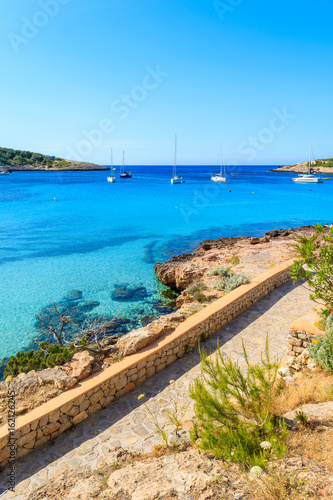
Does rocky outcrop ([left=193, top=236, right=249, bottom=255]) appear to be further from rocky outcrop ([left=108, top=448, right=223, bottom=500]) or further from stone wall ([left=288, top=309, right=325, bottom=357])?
rocky outcrop ([left=108, top=448, right=223, bottom=500])

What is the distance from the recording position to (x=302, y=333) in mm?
6531

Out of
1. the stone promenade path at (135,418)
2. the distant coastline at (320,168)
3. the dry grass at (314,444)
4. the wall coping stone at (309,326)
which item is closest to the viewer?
the dry grass at (314,444)

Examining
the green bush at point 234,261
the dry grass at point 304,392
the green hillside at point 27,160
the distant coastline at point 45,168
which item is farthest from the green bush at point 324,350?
the green hillside at point 27,160

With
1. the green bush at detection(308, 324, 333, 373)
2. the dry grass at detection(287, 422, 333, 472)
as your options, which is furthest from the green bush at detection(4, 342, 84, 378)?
the green bush at detection(308, 324, 333, 373)

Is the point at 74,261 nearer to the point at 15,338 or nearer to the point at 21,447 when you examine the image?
the point at 15,338

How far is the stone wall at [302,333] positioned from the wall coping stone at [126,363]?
206cm

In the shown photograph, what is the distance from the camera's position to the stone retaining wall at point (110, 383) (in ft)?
15.9

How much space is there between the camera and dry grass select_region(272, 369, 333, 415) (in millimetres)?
4824

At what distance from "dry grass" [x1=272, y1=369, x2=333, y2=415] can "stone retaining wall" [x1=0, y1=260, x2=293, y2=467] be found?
102 inches

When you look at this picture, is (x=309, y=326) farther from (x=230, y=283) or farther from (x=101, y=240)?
(x=101, y=240)

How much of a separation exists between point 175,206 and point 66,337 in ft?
115

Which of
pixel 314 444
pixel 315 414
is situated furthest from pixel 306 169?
pixel 314 444

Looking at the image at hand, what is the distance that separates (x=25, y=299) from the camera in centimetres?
1423

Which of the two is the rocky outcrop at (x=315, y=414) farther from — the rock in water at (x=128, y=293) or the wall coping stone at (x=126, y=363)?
the rock in water at (x=128, y=293)
